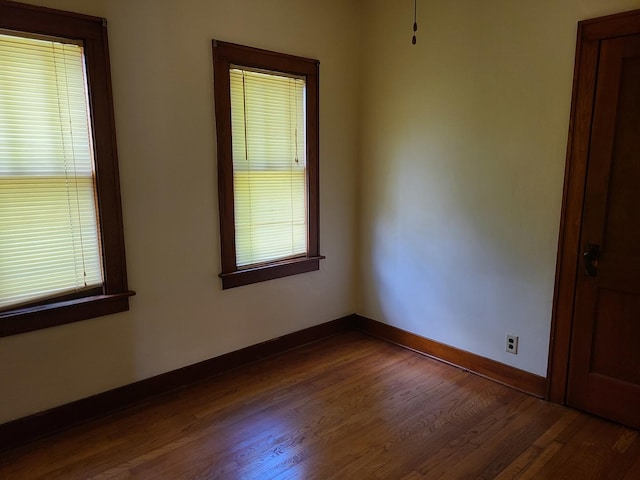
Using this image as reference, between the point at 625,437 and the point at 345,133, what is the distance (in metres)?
2.67

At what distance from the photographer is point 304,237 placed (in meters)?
3.44

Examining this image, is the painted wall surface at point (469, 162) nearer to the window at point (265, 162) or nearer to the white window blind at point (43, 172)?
the window at point (265, 162)

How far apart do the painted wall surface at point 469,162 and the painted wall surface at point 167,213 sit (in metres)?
0.68

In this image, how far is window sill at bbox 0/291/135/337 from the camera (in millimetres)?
2189

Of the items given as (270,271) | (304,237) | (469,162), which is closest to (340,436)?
(270,271)

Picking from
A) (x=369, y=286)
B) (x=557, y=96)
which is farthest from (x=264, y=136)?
(x=557, y=96)

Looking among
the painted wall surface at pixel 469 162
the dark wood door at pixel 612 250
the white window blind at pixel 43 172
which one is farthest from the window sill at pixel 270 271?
the dark wood door at pixel 612 250

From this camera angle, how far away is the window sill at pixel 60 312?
2.19 m

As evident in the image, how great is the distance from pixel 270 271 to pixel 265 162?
784mm

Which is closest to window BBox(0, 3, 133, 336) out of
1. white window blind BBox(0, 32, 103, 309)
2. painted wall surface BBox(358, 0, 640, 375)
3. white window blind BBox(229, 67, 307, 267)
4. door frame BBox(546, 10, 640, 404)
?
white window blind BBox(0, 32, 103, 309)

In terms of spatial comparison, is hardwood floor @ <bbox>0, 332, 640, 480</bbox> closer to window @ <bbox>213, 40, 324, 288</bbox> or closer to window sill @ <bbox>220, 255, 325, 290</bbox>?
window sill @ <bbox>220, 255, 325, 290</bbox>

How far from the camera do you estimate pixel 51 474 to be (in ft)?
6.76

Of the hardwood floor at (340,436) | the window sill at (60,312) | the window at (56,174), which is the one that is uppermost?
the window at (56,174)

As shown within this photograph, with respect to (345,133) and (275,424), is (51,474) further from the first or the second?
(345,133)
